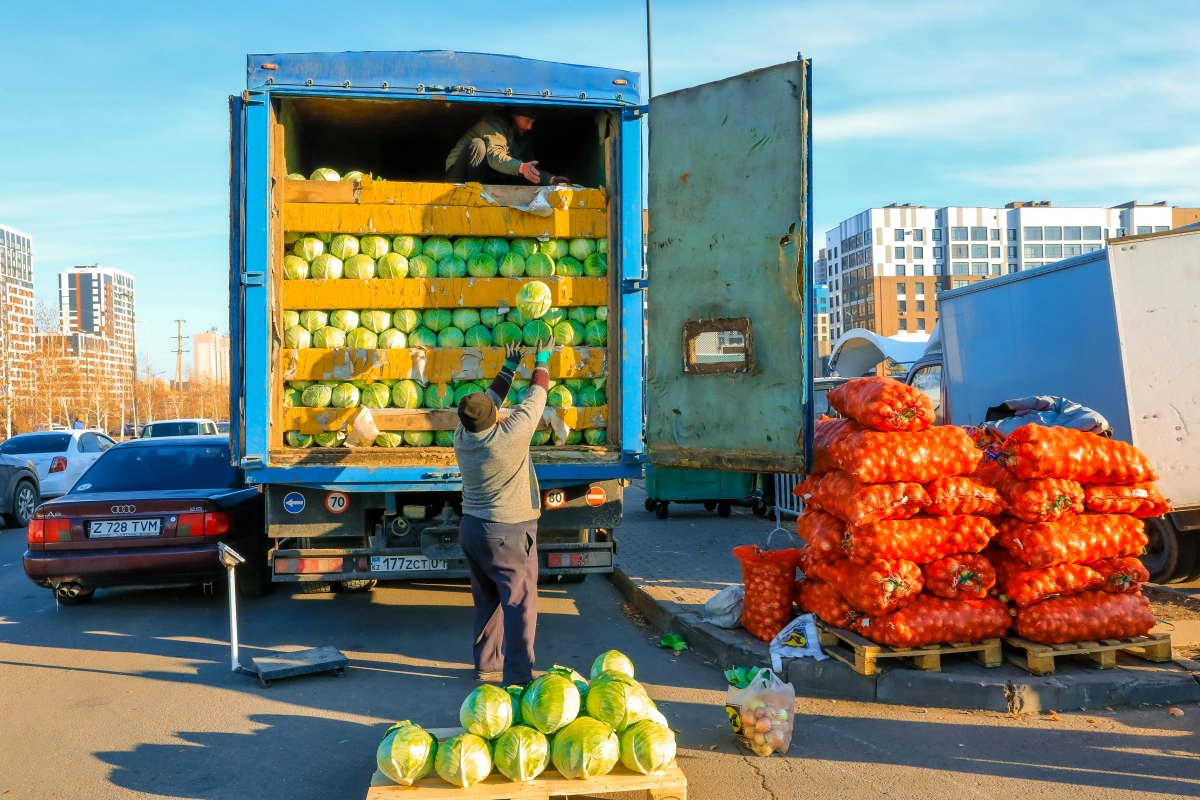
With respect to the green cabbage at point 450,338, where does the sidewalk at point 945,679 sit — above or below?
below

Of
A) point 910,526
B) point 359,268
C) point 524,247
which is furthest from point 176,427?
point 910,526

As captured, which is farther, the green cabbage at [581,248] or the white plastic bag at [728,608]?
the green cabbage at [581,248]

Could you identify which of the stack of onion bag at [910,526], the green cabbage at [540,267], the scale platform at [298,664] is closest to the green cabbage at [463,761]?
the scale platform at [298,664]

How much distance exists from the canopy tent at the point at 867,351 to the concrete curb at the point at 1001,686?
21428 millimetres

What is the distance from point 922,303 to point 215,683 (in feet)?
423

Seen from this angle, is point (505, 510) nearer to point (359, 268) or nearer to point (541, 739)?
point (541, 739)

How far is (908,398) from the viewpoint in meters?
5.11

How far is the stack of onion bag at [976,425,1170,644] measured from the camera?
505 cm

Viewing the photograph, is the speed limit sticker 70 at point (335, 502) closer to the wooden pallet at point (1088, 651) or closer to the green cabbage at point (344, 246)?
the green cabbage at point (344, 246)

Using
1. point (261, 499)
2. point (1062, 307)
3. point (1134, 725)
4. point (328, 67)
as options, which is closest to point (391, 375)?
point (328, 67)

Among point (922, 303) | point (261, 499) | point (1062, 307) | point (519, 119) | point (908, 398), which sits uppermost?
point (922, 303)

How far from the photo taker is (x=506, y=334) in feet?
20.5

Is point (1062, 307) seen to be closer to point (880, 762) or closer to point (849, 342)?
point (880, 762)

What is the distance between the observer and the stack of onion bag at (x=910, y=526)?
4.98 m
